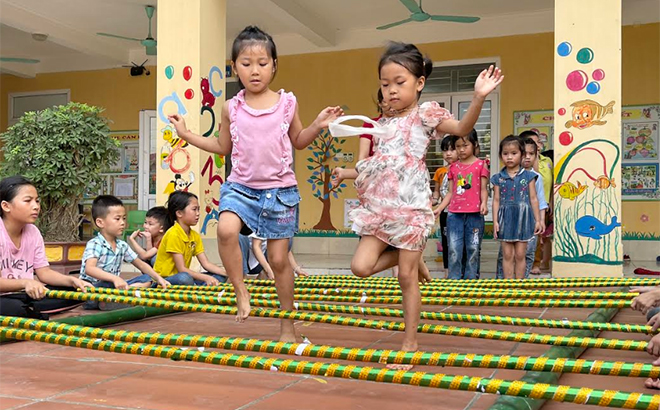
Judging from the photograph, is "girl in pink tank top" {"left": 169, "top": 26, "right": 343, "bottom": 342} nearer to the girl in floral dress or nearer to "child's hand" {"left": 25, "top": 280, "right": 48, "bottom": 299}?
the girl in floral dress

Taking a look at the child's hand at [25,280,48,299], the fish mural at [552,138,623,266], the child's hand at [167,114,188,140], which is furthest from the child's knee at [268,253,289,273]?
the fish mural at [552,138,623,266]

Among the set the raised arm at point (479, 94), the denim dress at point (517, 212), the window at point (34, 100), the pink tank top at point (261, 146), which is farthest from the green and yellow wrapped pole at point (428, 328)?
the window at point (34, 100)

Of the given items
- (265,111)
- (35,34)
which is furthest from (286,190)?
(35,34)

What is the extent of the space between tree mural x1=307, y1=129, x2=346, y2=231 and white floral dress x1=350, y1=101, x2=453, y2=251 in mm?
8272

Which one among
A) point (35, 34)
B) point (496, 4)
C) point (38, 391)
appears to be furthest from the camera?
point (35, 34)

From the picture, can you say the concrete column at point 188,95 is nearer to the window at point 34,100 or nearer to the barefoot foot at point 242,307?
the barefoot foot at point 242,307

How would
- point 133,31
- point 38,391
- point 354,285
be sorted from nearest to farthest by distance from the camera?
point 38,391
point 354,285
point 133,31

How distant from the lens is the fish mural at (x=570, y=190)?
5.68 meters

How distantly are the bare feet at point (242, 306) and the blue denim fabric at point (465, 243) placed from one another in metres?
2.98

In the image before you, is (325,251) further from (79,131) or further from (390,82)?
(390,82)

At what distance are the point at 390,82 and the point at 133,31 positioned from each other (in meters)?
9.95

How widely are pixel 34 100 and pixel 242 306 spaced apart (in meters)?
12.7

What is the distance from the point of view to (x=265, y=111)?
275 centimetres

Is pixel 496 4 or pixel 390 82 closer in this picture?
pixel 390 82
